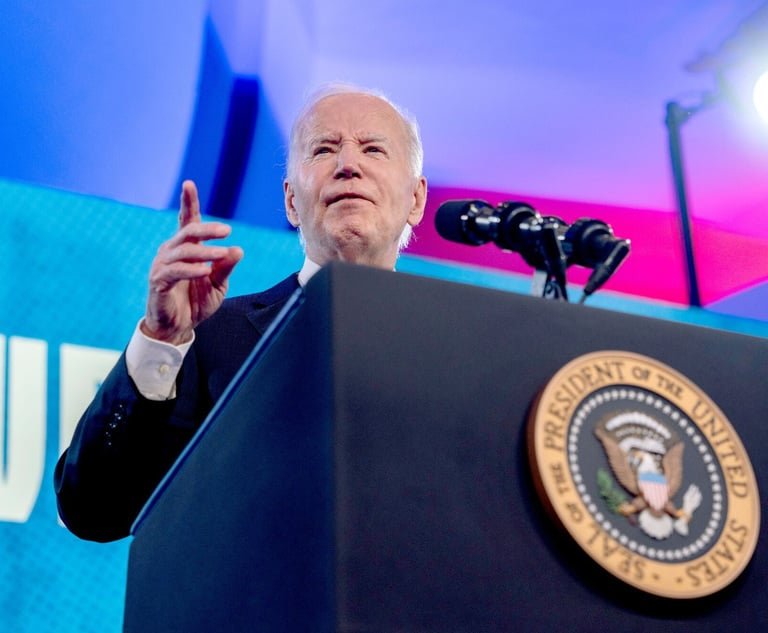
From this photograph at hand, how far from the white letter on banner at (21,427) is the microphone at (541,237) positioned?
1256mm

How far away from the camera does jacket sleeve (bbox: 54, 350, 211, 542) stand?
1068mm

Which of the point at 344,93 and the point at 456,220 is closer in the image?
the point at 456,220

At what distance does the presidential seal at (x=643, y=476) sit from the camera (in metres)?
0.67

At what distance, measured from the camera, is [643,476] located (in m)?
0.69

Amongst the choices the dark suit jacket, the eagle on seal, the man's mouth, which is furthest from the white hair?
the eagle on seal

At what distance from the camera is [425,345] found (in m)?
0.71

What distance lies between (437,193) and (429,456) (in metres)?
2.32

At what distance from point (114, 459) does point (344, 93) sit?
87cm

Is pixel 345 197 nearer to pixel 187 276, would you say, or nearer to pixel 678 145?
pixel 187 276

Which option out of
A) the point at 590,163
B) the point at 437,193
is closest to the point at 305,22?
the point at 437,193

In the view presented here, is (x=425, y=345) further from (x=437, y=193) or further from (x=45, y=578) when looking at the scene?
(x=437, y=193)

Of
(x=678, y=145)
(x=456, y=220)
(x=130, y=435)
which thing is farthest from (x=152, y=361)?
(x=678, y=145)

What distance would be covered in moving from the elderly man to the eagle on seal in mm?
375

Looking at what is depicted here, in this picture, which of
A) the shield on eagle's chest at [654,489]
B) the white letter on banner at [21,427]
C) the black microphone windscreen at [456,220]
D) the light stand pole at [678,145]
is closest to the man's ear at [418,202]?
the black microphone windscreen at [456,220]
